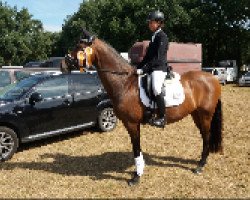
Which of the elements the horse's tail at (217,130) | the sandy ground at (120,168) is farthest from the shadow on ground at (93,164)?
the horse's tail at (217,130)

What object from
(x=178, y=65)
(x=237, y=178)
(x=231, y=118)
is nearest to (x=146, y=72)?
(x=237, y=178)

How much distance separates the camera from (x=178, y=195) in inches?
244

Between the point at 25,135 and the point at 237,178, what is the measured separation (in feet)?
16.6

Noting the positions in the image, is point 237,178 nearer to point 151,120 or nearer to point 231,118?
point 151,120

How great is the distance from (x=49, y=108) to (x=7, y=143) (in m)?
1.40

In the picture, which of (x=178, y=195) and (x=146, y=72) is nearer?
(x=178, y=195)

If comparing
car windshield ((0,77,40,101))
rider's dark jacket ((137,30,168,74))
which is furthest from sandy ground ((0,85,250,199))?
rider's dark jacket ((137,30,168,74))

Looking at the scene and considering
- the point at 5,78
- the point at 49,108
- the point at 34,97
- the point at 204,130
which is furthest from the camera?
the point at 5,78

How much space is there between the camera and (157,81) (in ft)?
21.5

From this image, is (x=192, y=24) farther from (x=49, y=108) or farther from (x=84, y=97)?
(x=49, y=108)

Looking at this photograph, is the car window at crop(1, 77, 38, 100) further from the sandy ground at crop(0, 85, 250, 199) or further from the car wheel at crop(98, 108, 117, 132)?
the car wheel at crop(98, 108, 117, 132)

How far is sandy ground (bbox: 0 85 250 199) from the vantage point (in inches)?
252

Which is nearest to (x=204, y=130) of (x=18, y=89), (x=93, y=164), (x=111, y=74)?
(x=111, y=74)

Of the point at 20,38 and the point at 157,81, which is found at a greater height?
the point at 20,38
